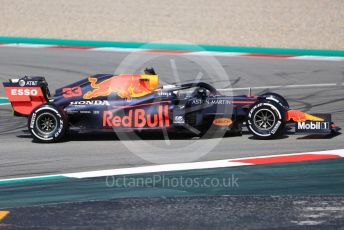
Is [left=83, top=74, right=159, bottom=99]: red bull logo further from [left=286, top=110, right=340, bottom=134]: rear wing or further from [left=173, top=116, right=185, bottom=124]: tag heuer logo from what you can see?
[left=286, top=110, right=340, bottom=134]: rear wing

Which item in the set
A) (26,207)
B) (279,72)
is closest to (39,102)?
(26,207)

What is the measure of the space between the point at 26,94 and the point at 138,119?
6.98ft

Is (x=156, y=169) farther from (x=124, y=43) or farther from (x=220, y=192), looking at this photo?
(x=124, y=43)

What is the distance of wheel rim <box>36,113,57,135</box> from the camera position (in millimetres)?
13750

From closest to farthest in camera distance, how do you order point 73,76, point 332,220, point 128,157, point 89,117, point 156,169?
point 332,220 < point 156,169 < point 128,157 < point 89,117 < point 73,76

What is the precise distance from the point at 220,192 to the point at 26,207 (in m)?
2.37

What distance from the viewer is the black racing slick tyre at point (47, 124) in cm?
1367

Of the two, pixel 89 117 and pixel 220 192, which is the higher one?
pixel 89 117

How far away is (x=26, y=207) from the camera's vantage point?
9250 mm

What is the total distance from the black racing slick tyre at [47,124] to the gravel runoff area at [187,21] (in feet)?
49.4

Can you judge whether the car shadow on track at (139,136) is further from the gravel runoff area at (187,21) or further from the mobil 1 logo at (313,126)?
the gravel runoff area at (187,21)

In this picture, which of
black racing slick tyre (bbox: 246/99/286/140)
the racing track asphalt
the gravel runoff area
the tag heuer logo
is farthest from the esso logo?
the gravel runoff area

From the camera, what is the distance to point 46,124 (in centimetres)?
1384

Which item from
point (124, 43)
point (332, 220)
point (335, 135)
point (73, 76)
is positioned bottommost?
point (332, 220)
